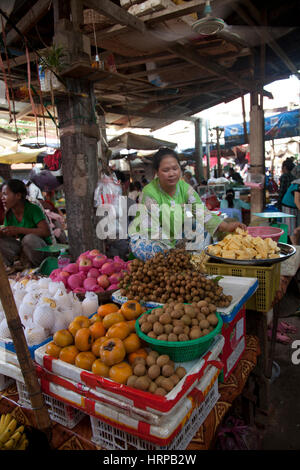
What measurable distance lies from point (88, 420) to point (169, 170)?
6.51 feet

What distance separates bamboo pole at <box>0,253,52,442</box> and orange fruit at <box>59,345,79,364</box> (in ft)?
0.54

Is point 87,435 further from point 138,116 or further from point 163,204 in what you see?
point 138,116

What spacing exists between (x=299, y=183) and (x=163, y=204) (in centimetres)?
434

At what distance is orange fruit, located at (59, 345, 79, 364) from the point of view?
150cm

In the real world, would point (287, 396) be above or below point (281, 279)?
below

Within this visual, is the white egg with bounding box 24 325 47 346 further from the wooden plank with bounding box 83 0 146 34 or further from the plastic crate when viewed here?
the wooden plank with bounding box 83 0 146 34

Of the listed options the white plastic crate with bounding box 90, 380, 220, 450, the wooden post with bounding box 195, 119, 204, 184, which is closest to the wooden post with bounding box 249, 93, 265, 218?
the wooden post with bounding box 195, 119, 204, 184

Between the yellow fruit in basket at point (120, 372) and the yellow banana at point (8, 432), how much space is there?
0.65m

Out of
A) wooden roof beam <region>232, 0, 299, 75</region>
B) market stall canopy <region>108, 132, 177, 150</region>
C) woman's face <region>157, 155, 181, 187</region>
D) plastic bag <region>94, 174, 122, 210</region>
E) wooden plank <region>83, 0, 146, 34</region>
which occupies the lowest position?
plastic bag <region>94, 174, 122, 210</region>

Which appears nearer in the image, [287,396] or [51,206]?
[287,396]

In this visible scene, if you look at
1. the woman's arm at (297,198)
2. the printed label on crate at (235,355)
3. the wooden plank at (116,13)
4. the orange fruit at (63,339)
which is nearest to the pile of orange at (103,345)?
the orange fruit at (63,339)

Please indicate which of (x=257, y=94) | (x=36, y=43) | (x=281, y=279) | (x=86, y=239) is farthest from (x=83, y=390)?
(x=257, y=94)

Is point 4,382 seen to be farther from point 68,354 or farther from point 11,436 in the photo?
point 68,354

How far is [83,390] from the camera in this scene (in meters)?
1.37
